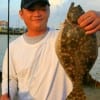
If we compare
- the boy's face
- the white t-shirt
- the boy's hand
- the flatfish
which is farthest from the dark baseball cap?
the boy's hand

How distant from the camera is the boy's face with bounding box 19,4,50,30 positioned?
12.6ft

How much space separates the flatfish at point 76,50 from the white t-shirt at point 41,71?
40cm

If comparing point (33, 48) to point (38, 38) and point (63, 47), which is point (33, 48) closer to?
point (38, 38)

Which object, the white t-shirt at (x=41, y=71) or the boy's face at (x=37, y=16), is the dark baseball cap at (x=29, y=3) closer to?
the boy's face at (x=37, y=16)

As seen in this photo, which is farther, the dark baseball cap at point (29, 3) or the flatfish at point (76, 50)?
the dark baseball cap at point (29, 3)

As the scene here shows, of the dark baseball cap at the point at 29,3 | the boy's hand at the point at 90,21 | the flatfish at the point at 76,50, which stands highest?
the boy's hand at the point at 90,21

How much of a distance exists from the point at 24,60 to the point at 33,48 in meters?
0.16

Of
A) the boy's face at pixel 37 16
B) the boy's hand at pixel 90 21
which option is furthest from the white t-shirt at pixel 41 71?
the boy's hand at pixel 90 21

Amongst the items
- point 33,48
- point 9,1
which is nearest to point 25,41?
point 33,48

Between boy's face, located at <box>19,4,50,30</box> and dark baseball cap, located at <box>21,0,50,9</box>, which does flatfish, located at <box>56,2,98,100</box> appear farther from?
dark baseball cap, located at <box>21,0,50,9</box>

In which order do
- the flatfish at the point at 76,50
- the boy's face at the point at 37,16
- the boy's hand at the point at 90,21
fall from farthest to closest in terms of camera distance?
the boy's face at the point at 37,16 < the flatfish at the point at 76,50 < the boy's hand at the point at 90,21

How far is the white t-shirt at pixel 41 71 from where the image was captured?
387cm

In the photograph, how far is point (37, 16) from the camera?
384 cm

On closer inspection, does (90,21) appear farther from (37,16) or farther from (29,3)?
(29,3)
